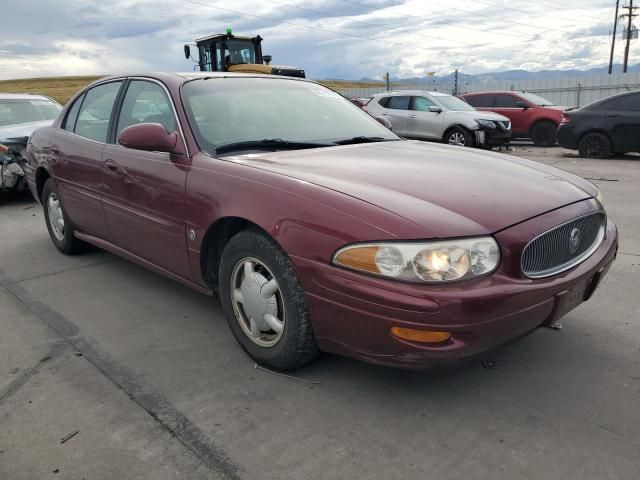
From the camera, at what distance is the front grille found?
2468 mm

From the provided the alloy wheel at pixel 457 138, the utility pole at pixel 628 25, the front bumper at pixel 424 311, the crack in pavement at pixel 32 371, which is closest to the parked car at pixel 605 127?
the alloy wheel at pixel 457 138

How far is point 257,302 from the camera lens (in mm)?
2859

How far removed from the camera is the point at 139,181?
3.60 metres

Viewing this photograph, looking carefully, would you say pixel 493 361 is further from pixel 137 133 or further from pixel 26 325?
pixel 26 325

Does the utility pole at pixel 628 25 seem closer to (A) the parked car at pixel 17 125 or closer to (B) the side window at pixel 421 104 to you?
(B) the side window at pixel 421 104

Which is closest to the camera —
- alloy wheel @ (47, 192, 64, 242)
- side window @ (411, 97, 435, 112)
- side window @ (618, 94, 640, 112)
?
alloy wheel @ (47, 192, 64, 242)

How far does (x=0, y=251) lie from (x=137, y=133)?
10.4 ft

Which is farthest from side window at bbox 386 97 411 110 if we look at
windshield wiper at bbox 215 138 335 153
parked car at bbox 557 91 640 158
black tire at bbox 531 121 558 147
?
windshield wiper at bbox 215 138 335 153

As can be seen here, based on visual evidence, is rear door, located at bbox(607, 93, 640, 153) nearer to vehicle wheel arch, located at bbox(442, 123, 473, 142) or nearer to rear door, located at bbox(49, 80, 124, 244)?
vehicle wheel arch, located at bbox(442, 123, 473, 142)

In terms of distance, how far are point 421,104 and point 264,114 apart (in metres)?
11.2

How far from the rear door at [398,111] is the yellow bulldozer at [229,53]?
12.0ft

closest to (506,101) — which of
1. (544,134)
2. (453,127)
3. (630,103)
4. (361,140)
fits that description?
(544,134)

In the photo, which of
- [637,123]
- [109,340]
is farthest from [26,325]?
[637,123]

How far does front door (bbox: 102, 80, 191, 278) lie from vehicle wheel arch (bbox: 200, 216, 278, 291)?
164 mm
